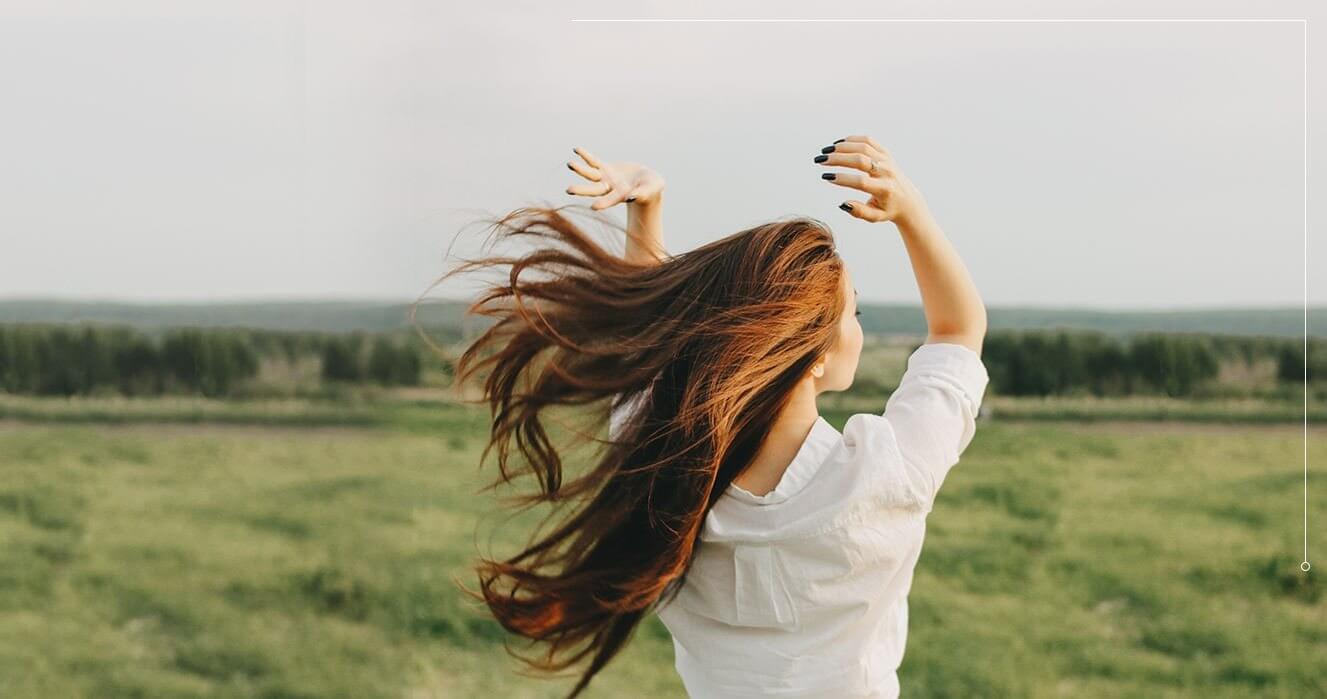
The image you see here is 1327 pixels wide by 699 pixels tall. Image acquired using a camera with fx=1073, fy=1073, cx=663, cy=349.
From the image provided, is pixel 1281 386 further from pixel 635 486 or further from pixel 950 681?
pixel 635 486

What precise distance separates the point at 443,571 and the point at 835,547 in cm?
371

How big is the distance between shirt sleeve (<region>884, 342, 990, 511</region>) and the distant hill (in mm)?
2686

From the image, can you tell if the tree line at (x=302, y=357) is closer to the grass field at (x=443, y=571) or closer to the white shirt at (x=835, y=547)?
the grass field at (x=443, y=571)

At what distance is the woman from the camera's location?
137 cm

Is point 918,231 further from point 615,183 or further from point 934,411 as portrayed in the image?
point 615,183

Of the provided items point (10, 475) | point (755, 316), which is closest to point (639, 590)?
point (755, 316)

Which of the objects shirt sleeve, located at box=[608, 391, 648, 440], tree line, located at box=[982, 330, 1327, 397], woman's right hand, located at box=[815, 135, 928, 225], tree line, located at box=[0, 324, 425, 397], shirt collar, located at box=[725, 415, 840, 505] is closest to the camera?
woman's right hand, located at box=[815, 135, 928, 225]

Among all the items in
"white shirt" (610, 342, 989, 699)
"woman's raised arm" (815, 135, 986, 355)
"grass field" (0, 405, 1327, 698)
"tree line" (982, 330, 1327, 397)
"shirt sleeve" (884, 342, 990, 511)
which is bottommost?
"grass field" (0, 405, 1327, 698)

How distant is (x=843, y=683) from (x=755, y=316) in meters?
0.50

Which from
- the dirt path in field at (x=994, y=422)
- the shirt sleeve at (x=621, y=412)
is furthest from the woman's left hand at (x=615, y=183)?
the dirt path in field at (x=994, y=422)

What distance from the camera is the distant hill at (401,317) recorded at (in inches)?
173

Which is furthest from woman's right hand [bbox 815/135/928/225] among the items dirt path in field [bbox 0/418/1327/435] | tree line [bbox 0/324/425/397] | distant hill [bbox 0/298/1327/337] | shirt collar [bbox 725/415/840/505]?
tree line [bbox 0/324/425/397]

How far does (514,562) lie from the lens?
1659 mm

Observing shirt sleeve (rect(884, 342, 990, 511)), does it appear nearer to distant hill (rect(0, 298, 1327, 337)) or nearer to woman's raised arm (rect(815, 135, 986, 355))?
woman's raised arm (rect(815, 135, 986, 355))
